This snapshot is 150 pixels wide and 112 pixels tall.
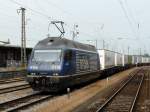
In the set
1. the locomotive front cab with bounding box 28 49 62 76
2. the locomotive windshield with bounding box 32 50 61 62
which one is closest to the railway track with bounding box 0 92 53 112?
the locomotive front cab with bounding box 28 49 62 76

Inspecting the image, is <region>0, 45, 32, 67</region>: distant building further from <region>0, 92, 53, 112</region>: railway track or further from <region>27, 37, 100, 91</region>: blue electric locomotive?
<region>0, 92, 53, 112</region>: railway track

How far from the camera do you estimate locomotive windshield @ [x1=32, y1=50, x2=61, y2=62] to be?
1875 centimetres

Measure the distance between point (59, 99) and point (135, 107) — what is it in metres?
4.02

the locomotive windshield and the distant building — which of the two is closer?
the locomotive windshield

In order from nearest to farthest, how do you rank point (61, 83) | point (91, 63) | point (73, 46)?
point (61, 83), point (73, 46), point (91, 63)

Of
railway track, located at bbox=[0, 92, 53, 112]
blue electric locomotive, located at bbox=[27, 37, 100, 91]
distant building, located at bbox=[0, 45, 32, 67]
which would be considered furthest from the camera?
distant building, located at bbox=[0, 45, 32, 67]

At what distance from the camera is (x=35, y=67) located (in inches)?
741

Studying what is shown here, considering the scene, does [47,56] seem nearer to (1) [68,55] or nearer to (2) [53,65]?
(2) [53,65]

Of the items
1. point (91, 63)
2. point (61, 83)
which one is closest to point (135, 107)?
point (61, 83)

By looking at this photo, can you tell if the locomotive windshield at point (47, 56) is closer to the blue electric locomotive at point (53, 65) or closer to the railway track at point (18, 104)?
the blue electric locomotive at point (53, 65)

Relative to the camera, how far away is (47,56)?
18953 mm

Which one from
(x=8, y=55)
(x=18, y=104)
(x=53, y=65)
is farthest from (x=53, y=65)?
(x=8, y=55)

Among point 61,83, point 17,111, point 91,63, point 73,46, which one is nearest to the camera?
point 17,111

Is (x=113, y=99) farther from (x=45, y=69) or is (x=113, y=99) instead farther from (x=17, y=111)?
(x=17, y=111)
